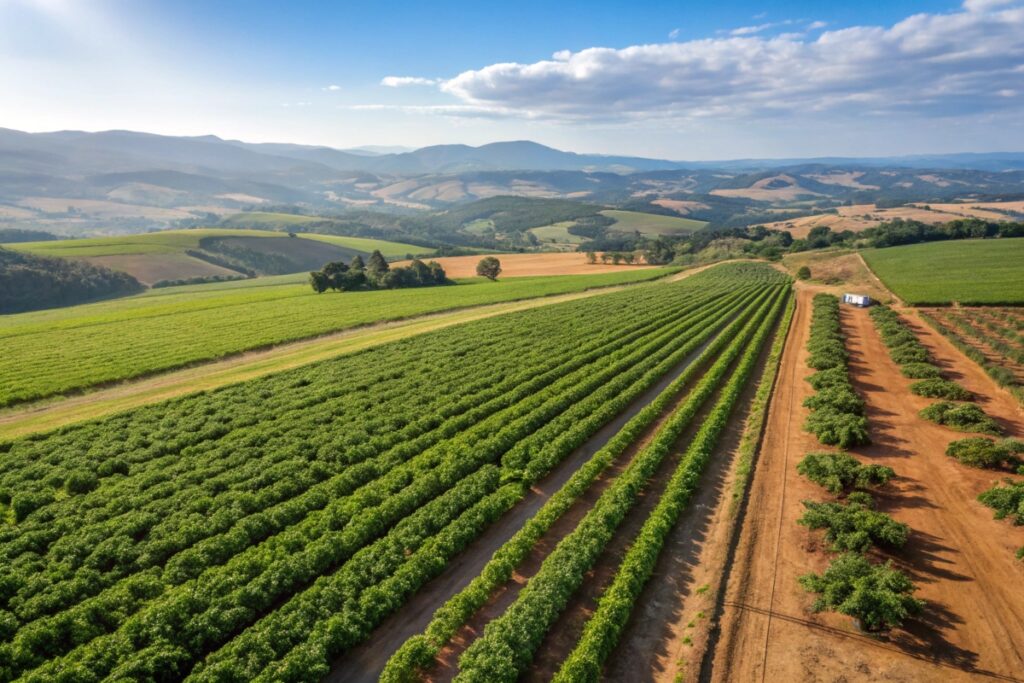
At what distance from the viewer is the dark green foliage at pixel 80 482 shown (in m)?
24.0

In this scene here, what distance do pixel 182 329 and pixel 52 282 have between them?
81957 millimetres

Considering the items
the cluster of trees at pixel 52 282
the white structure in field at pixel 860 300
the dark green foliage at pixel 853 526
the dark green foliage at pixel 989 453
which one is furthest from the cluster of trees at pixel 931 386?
the cluster of trees at pixel 52 282

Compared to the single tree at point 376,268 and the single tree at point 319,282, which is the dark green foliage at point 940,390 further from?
the single tree at point 319,282

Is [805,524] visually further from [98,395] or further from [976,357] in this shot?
[98,395]

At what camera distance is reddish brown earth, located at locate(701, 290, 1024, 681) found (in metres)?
16.0

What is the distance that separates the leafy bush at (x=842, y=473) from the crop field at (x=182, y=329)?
168 feet

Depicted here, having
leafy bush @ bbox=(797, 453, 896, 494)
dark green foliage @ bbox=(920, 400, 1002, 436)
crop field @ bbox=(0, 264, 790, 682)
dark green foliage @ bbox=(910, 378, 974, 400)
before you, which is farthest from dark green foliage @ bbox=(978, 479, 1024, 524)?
dark green foliage @ bbox=(910, 378, 974, 400)

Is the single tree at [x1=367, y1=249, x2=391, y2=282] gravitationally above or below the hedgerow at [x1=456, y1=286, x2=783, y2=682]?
above

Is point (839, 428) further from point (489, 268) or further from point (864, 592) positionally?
point (489, 268)

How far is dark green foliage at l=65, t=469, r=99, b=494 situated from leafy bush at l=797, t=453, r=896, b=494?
36.6 meters

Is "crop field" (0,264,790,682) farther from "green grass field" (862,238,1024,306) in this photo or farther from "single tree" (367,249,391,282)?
"single tree" (367,249,391,282)

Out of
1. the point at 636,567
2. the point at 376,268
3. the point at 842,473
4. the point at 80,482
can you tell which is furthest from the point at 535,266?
the point at 636,567

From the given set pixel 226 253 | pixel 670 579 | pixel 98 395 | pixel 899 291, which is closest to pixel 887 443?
pixel 670 579

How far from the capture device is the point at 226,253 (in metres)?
179
